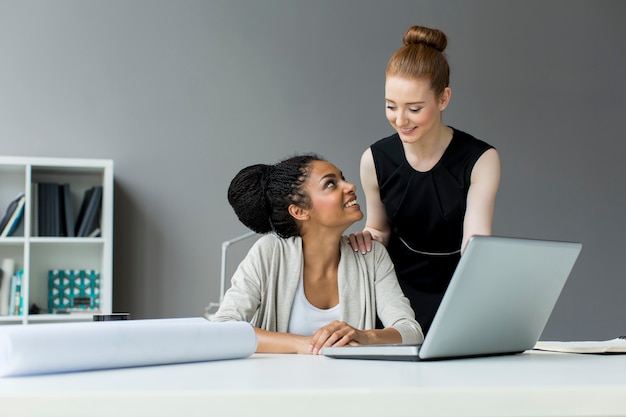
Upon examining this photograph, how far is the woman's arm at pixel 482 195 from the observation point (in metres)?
2.24

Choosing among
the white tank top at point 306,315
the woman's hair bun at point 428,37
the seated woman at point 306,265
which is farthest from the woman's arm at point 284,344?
the woman's hair bun at point 428,37

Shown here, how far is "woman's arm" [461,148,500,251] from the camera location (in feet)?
7.35

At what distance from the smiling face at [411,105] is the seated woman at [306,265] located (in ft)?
0.82

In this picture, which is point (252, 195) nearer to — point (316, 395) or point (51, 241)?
point (316, 395)

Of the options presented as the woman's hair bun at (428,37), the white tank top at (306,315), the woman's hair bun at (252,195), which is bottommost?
the white tank top at (306,315)

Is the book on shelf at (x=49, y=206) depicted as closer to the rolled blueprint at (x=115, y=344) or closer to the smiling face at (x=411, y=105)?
the smiling face at (x=411, y=105)

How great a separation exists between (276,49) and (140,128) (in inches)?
35.6

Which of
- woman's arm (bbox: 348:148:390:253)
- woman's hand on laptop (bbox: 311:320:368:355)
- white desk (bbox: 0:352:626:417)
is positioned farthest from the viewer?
woman's arm (bbox: 348:148:390:253)

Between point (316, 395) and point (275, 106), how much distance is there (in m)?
3.88

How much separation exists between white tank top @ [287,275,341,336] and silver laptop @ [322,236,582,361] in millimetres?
802

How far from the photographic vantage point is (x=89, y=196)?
3912 mm

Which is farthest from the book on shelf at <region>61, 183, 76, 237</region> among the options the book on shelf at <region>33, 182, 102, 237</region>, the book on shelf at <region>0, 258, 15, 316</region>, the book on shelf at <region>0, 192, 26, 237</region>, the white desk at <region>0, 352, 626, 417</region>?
the white desk at <region>0, 352, 626, 417</region>

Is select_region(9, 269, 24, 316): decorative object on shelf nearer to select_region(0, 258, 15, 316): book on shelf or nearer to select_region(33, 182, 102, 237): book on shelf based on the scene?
Result: select_region(0, 258, 15, 316): book on shelf

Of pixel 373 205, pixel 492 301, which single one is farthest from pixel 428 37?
pixel 492 301
